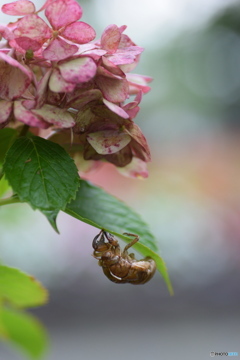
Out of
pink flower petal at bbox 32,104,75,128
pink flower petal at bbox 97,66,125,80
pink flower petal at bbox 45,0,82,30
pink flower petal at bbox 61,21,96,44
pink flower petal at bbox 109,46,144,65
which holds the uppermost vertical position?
pink flower petal at bbox 45,0,82,30

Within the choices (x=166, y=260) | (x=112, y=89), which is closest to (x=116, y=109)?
(x=112, y=89)

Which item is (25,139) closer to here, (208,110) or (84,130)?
(84,130)

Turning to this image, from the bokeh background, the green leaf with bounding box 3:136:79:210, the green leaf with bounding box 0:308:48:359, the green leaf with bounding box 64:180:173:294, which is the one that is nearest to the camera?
the green leaf with bounding box 0:308:48:359

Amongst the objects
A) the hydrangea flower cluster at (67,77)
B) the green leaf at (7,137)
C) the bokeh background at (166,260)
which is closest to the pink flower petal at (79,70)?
the hydrangea flower cluster at (67,77)

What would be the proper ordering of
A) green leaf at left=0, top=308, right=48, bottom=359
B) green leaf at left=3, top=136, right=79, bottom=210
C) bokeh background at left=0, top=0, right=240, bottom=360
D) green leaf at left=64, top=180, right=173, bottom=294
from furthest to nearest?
bokeh background at left=0, top=0, right=240, bottom=360, green leaf at left=64, top=180, right=173, bottom=294, green leaf at left=3, top=136, right=79, bottom=210, green leaf at left=0, top=308, right=48, bottom=359

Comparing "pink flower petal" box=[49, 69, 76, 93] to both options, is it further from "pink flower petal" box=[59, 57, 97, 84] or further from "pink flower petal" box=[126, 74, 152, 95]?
"pink flower petal" box=[126, 74, 152, 95]

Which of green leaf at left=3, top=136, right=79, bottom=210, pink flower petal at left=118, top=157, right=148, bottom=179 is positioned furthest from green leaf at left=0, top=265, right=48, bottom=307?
pink flower petal at left=118, top=157, right=148, bottom=179

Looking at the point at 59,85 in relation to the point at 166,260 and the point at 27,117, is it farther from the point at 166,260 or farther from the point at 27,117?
the point at 166,260
